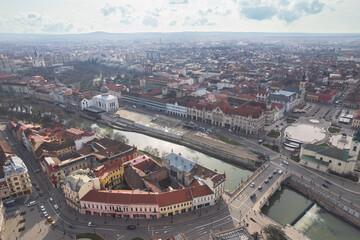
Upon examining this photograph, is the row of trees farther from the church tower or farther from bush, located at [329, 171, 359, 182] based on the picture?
the church tower

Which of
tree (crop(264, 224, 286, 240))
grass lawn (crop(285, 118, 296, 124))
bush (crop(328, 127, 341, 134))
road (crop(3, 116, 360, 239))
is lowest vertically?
grass lawn (crop(285, 118, 296, 124))

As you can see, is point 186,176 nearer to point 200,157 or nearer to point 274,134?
point 200,157

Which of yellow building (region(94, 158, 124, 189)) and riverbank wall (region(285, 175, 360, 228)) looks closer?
riverbank wall (region(285, 175, 360, 228))

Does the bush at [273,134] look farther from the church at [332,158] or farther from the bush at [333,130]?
the bush at [333,130]

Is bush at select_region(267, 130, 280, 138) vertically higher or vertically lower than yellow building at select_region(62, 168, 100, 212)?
lower

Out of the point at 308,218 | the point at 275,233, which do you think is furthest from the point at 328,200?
the point at 275,233

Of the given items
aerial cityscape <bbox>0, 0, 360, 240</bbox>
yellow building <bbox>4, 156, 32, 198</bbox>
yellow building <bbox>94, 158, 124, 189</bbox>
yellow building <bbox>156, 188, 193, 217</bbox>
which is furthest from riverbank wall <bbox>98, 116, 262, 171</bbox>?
yellow building <bbox>4, 156, 32, 198</bbox>
